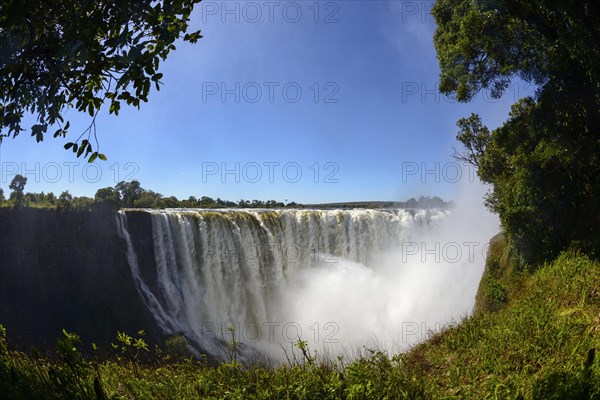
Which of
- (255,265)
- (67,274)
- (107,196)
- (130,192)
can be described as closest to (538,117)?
(255,265)

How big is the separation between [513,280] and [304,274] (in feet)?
65.2

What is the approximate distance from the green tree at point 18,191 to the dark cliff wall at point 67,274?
0.88 m

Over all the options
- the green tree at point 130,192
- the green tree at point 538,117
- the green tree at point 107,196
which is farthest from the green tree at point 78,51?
the green tree at point 130,192

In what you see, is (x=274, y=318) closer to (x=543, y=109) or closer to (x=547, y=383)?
(x=543, y=109)

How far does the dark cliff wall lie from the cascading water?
2867 mm

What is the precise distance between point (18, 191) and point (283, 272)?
25.6m

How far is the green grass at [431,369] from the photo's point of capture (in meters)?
3.71

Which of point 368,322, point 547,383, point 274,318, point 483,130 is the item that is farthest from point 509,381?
point 274,318

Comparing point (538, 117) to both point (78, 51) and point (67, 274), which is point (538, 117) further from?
point (67, 274)

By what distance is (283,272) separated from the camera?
28656 mm

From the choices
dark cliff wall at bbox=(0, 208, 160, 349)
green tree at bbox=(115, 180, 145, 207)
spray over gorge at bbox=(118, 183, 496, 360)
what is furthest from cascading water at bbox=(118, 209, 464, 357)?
green tree at bbox=(115, 180, 145, 207)

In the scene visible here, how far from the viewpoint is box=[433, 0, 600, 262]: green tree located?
925 centimetres

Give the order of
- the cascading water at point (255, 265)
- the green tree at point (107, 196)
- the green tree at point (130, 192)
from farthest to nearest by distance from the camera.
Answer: the green tree at point (130, 192) < the green tree at point (107, 196) < the cascading water at point (255, 265)

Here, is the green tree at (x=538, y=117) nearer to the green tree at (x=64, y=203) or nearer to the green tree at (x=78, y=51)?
the green tree at (x=78, y=51)
